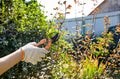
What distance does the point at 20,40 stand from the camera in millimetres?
3896

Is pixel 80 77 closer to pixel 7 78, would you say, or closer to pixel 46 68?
pixel 46 68

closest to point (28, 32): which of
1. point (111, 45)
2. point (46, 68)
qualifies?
point (46, 68)

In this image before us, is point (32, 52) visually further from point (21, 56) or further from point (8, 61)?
point (8, 61)

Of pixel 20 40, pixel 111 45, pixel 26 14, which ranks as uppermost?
pixel 26 14

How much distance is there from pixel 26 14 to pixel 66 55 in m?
1.10

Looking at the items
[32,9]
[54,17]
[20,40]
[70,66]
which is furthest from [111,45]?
[20,40]

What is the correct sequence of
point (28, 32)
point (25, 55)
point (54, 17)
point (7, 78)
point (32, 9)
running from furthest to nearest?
point (54, 17)
point (32, 9)
point (28, 32)
point (7, 78)
point (25, 55)

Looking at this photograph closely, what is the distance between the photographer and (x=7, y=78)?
3.72 metres

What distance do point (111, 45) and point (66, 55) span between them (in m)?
2.20

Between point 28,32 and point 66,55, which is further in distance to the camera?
point 66,55

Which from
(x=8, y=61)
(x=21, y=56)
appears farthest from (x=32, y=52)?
(x=8, y=61)

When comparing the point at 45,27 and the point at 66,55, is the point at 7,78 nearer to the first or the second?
the point at 45,27

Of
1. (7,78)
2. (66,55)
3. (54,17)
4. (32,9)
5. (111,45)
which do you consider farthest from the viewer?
(111,45)

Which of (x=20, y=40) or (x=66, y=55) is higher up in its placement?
(x=20, y=40)
